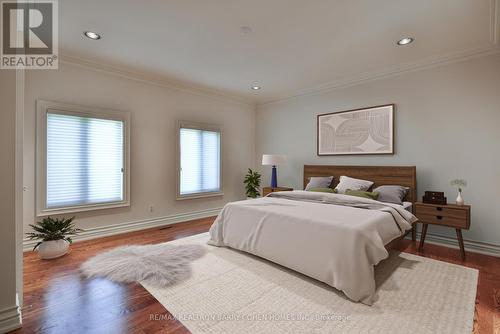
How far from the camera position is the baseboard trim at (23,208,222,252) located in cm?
348

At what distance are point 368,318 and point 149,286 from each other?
1835mm

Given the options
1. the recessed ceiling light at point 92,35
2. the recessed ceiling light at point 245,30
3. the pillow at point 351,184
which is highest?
the recessed ceiling light at point 92,35

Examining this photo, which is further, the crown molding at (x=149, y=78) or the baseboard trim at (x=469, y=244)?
the crown molding at (x=149, y=78)

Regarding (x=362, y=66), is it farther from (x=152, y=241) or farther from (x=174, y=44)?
(x=152, y=241)

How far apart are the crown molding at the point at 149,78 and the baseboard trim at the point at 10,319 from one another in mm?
3066

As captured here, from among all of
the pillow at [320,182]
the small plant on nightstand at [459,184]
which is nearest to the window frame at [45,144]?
the pillow at [320,182]

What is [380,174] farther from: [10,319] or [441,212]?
[10,319]

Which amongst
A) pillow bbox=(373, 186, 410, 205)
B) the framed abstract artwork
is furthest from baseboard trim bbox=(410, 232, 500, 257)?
the framed abstract artwork

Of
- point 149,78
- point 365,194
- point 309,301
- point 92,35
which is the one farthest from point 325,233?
point 149,78

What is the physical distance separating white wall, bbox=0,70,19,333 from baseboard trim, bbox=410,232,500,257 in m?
4.54

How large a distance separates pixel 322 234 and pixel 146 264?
6.11ft

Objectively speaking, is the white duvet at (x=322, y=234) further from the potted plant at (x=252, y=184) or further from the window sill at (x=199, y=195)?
the potted plant at (x=252, y=184)

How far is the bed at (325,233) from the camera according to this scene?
78.7 inches

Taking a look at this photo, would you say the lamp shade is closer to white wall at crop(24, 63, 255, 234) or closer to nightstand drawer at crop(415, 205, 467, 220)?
white wall at crop(24, 63, 255, 234)
